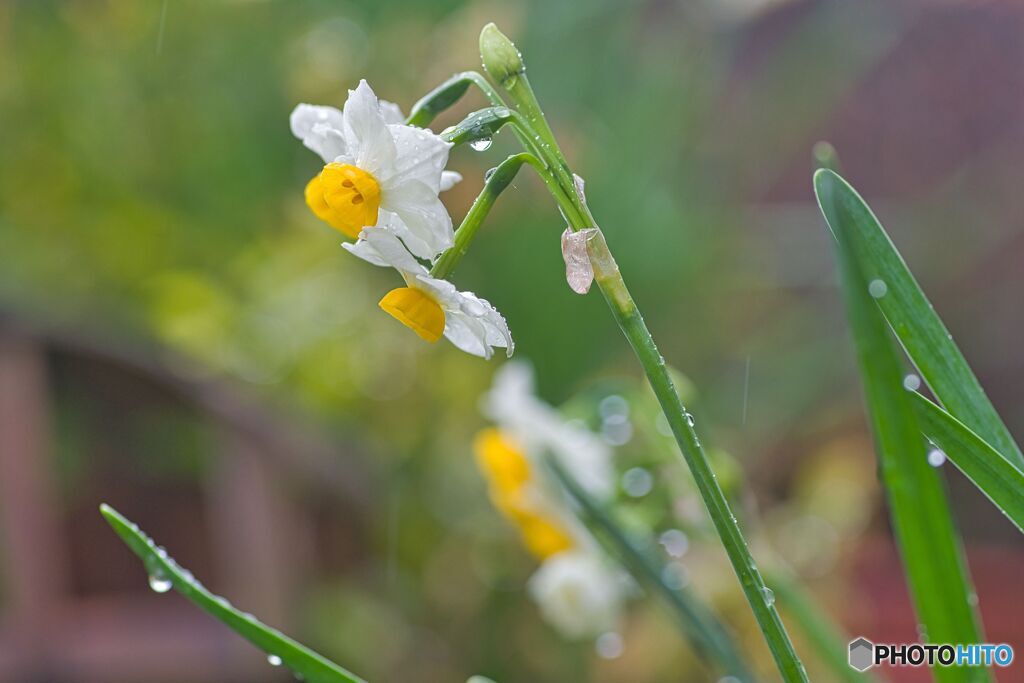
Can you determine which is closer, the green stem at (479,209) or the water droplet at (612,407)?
the green stem at (479,209)

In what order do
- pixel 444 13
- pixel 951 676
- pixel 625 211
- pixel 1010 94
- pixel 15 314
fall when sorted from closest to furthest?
pixel 951 676 → pixel 15 314 → pixel 625 211 → pixel 444 13 → pixel 1010 94

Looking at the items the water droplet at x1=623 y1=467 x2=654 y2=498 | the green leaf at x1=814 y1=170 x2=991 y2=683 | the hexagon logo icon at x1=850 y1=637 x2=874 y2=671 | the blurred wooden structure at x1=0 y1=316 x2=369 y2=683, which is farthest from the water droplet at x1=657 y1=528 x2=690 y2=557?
the blurred wooden structure at x1=0 y1=316 x2=369 y2=683

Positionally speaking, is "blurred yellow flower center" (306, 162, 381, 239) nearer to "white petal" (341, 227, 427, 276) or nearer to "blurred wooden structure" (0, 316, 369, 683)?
"white petal" (341, 227, 427, 276)

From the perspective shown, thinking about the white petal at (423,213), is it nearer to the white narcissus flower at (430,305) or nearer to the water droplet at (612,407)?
the white narcissus flower at (430,305)

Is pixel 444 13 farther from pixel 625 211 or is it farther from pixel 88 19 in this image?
pixel 88 19

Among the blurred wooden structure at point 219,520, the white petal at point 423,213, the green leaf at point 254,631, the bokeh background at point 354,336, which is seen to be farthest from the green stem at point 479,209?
the blurred wooden structure at point 219,520

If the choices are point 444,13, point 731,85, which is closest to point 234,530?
point 444,13

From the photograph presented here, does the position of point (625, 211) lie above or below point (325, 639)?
above

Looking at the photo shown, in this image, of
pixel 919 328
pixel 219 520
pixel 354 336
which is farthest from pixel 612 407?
pixel 219 520
